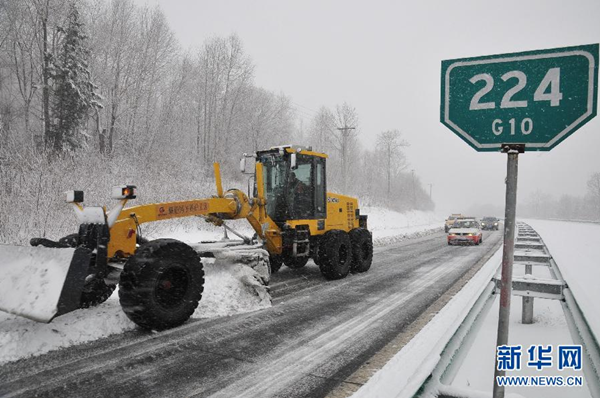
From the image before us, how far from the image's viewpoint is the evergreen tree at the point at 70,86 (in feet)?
76.5

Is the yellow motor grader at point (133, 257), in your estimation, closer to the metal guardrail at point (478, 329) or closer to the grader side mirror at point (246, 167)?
the grader side mirror at point (246, 167)

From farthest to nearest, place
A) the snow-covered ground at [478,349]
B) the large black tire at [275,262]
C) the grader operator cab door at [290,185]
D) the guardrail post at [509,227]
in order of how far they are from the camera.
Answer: the large black tire at [275,262] < the grader operator cab door at [290,185] < the snow-covered ground at [478,349] < the guardrail post at [509,227]

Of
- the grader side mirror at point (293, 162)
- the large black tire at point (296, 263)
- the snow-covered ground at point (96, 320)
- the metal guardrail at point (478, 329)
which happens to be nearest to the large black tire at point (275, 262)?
the large black tire at point (296, 263)

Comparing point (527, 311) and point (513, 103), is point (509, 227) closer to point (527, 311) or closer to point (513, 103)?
point (513, 103)

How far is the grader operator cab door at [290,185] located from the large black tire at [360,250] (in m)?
1.63

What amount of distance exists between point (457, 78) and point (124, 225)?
15.4 feet

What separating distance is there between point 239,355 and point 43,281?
7.92ft

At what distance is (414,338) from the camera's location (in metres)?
4.98

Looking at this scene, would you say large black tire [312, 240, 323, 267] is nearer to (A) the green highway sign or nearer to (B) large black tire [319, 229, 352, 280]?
(B) large black tire [319, 229, 352, 280]

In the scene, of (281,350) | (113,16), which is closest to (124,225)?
(281,350)

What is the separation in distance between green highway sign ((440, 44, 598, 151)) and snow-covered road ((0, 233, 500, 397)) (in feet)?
9.05

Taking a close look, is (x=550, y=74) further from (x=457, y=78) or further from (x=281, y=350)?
(x=281, y=350)

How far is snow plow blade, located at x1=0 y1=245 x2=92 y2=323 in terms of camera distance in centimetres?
421

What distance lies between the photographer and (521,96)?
2.34m
